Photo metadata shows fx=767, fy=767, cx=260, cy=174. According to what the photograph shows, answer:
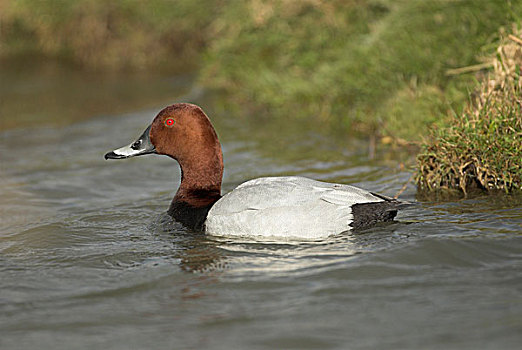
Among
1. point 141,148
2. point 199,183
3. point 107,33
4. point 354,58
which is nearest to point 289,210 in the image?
point 199,183

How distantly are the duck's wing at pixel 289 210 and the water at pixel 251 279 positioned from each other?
9cm

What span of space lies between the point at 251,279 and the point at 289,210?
713 mm

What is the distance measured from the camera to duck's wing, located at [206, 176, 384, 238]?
4691 millimetres

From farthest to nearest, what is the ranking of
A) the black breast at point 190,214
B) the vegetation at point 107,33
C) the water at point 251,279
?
1. the vegetation at point 107,33
2. the black breast at point 190,214
3. the water at point 251,279

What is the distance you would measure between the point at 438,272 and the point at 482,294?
0.40m

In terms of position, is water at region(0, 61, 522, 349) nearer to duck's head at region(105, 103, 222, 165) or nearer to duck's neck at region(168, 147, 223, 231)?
duck's neck at region(168, 147, 223, 231)

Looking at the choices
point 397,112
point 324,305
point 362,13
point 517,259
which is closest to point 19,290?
point 324,305

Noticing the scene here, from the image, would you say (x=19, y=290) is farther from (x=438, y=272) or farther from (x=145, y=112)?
(x=145, y=112)

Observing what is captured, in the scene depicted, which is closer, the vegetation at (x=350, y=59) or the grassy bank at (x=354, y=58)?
the vegetation at (x=350, y=59)

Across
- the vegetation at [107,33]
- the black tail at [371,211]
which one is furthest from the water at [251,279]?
the vegetation at [107,33]

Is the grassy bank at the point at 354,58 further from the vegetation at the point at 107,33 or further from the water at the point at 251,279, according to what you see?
the vegetation at the point at 107,33

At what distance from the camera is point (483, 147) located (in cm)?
554

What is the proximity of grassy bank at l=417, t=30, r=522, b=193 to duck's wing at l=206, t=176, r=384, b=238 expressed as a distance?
1089mm

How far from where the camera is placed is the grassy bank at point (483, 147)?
18.1ft
